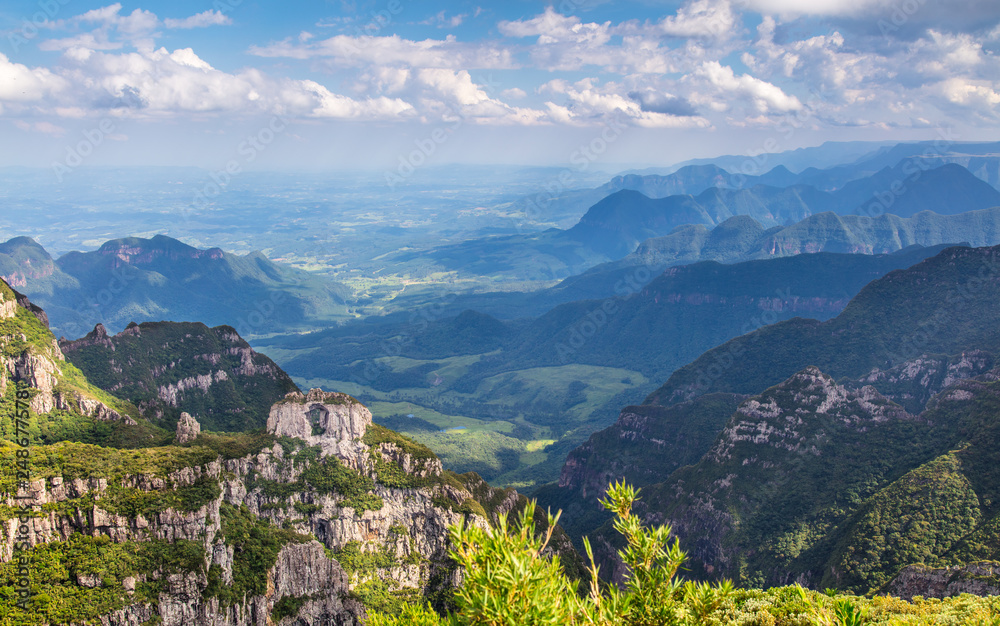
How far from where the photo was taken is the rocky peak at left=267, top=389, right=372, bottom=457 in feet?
310

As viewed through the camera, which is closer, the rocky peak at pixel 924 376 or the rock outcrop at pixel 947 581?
the rock outcrop at pixel 947 581

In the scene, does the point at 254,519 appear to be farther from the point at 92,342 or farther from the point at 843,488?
the point at 843,488

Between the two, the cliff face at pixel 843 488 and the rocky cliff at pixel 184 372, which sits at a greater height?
the rocky cliff at pixel 184 372

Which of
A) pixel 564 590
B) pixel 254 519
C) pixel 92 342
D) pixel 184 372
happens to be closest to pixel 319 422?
pixel 254 519

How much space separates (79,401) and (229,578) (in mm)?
46115

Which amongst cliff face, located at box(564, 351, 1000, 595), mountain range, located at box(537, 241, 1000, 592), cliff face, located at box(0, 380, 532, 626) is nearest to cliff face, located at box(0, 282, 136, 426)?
cliff face, located at box(0, 380, 532, 626)

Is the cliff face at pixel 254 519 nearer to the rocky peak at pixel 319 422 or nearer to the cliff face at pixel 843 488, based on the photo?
the rocky peak at pixel 319 422

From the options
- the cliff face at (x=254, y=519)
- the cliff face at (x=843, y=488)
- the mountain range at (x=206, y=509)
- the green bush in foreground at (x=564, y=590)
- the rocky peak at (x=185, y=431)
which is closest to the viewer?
the green bush in foreground at (x=564, y=590)

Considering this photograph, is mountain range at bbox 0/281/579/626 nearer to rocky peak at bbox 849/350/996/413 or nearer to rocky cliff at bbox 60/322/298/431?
rocky cliff at bbox 60/322/298/431

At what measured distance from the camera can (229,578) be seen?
74.1m

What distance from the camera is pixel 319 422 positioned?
96375mm

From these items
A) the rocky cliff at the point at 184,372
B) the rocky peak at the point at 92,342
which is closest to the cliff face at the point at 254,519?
the rocky cliff at the point at 184,372

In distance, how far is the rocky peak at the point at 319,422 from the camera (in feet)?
310

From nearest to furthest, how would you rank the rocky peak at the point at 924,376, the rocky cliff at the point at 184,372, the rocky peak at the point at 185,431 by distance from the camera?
1. the rocky peak at the point at 185,431
2. the rocky cliff at the point at 184,372
3. the rocky peak at the point at 924,376
